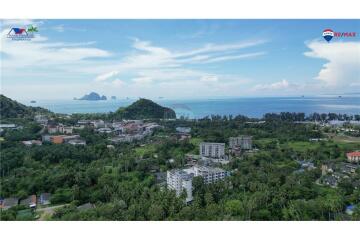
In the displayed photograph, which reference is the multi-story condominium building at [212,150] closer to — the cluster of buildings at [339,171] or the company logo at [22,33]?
the cluster of buildings at [339,171]

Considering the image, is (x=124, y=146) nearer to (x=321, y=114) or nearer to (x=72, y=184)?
(x=72, y=184)

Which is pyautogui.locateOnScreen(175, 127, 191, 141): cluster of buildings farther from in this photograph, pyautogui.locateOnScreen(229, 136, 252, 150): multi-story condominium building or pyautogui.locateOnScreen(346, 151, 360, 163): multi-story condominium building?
pyautogui.locateOnScreen(346, 151, 360, 163): multi-story condominium building

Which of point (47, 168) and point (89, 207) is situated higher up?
point (47, 168)

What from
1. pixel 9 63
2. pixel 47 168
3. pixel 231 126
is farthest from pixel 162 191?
pixel 9 63

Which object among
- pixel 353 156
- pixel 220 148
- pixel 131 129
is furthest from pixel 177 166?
pixel 353 156

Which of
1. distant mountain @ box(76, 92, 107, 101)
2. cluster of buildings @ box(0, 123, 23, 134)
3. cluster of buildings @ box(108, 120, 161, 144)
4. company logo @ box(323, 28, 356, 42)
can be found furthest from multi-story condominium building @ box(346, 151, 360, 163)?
cluster of buildings @ box(0, 123, 23, 134)

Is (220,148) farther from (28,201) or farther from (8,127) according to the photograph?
(8,127)
